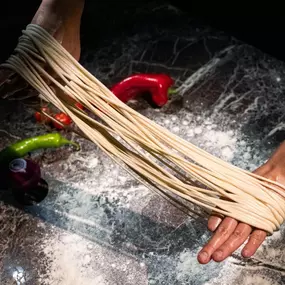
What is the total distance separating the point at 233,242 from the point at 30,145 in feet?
4.65

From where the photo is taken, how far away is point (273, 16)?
3031mm

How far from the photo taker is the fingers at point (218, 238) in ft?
4.68

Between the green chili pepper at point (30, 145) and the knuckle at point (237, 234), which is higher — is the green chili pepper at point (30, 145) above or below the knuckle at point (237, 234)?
below

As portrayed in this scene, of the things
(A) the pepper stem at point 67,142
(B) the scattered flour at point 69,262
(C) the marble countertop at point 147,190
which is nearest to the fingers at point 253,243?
(C) the marble countertop at point 147,190

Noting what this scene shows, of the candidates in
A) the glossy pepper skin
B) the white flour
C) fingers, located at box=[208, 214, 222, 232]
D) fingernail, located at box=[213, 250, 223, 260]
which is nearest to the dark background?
the glossy pepper skin

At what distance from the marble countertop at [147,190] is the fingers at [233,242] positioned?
60 centimetres

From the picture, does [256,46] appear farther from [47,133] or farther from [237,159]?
[47,133]

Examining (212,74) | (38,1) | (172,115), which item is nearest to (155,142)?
(172,115)

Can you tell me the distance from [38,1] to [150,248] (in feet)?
7.52

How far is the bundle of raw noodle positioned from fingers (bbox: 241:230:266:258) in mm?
33

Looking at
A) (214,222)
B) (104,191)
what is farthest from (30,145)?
(214,222)

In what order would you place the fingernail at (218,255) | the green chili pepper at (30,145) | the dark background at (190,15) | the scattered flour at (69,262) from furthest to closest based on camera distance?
the dark background at (190,15), the green chili pepper at (30,145), the scattered flour at (69,262), the fingernail at (218,255)

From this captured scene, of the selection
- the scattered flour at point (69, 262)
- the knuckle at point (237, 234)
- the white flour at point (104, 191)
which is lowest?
the scattered flour at point (69, 262)

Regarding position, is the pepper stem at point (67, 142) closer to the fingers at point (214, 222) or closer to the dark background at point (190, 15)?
the dark background at point (190, 15)
